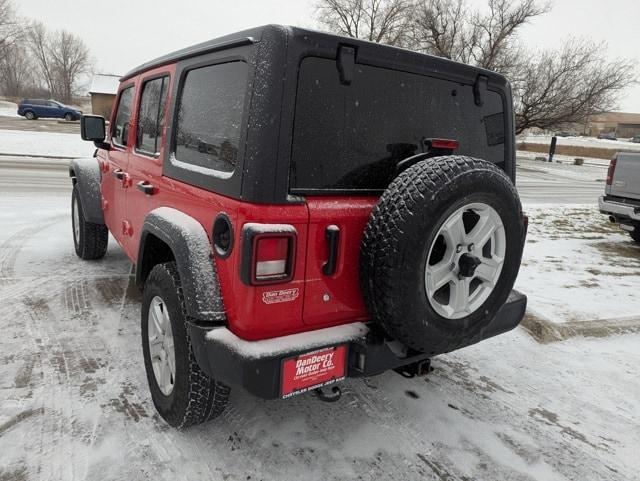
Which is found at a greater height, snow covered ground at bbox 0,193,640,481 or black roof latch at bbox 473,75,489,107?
black roof latch at bbox 473,75,489,107

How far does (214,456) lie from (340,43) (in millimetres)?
2013

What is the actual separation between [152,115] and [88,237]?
8.41 feet

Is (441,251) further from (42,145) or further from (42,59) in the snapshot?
(42,59)

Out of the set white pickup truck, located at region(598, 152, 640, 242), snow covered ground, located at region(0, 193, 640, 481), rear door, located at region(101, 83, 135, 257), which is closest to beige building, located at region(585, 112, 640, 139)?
white pickup truck, located at region(598, 152, 640, 242)

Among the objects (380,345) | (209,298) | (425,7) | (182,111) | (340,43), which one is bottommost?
(380,345)

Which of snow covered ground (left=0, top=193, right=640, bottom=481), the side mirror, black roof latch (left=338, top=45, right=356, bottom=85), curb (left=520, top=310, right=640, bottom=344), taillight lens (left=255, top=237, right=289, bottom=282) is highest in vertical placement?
black roof latch (left=338, top=45, right=356, bottom=85)

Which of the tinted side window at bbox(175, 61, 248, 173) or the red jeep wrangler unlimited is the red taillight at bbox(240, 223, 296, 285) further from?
the tinted side window at bbox(175, 61, 248, 173)

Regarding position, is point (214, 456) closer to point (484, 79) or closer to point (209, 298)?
point (209, 298)

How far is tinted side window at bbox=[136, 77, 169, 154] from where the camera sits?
2861mm

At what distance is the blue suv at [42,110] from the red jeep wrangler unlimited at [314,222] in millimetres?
38374

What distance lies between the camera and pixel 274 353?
6.34 feet

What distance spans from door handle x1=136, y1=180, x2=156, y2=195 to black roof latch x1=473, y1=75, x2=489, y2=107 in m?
1.95

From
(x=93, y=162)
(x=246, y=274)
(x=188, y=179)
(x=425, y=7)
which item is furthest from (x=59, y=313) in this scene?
(x=425, y=7)

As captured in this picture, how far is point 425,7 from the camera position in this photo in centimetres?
3431
